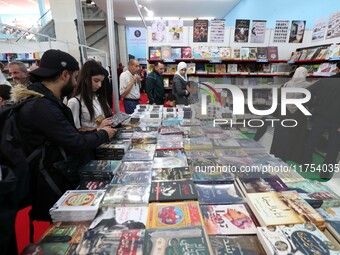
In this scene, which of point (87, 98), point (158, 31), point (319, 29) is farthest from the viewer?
point (158, 31)

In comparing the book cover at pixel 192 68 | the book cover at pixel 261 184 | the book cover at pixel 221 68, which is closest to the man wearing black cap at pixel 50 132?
the book cover at pixel 261 184

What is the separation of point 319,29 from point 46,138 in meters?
5.90

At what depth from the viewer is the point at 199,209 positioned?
1.02 metres

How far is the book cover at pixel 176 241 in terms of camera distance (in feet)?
2.60

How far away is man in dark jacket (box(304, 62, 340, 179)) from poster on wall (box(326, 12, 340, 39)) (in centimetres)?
173

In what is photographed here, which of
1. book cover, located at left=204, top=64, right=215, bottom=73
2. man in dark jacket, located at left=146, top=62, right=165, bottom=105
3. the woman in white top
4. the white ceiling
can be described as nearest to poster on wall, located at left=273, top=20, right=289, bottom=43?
book cover, located at left=204, top=64, right=215, bottom=73

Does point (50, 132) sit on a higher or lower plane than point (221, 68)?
lower

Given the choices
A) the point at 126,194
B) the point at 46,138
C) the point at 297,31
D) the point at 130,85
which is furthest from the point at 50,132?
the point at 297,31

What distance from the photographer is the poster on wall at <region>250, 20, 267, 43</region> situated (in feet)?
18.5

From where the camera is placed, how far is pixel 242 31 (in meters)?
5.68

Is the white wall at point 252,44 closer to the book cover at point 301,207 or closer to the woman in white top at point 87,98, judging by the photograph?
the woman in white top at point 87,98

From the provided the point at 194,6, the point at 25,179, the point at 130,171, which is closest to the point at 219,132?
the point at 130,171

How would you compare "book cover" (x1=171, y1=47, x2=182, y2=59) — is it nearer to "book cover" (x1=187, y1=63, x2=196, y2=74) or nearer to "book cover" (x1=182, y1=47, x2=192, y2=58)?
"book cover" (x1=182, y1=47, x2=192, y2=58)

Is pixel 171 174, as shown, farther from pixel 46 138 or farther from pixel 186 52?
pixel 186 52
